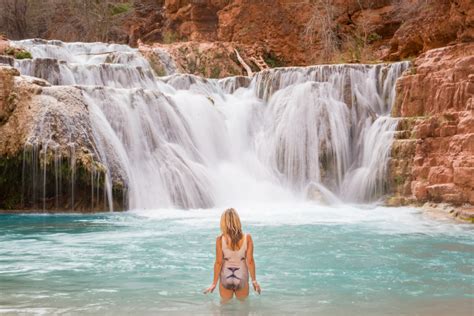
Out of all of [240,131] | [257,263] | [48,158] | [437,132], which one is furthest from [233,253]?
[240,131]

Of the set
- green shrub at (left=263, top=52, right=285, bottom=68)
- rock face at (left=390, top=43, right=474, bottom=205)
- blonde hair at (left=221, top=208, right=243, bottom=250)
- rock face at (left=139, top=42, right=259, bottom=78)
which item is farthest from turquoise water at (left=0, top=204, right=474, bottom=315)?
green shrub at (left=263, top=52, right=285, bottom=68)

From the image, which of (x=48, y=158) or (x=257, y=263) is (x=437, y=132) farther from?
(x=48, y=158)

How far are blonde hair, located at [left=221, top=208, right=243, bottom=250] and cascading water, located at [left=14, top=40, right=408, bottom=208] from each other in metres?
8.22

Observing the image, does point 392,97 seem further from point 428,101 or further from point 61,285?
point 61,285

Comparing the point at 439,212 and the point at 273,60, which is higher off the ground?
the point at 273,60

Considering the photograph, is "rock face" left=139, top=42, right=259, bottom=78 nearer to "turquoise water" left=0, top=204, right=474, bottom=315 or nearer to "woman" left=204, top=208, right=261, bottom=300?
"turquoise water" left=0, top=204, right=474, bottom=315

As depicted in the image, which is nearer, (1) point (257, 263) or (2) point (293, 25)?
(1) point (257, 263)

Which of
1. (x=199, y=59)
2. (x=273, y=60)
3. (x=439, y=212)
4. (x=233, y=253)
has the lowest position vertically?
(x=233, y=253)

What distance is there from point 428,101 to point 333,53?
8.72m

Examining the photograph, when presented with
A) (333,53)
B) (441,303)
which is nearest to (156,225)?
(441,303)

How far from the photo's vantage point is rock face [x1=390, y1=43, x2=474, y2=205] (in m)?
12.7

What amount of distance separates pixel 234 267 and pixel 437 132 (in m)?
9.54

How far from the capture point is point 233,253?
5406mm

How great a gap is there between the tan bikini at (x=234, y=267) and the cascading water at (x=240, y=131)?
817cm
